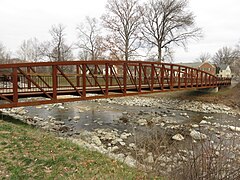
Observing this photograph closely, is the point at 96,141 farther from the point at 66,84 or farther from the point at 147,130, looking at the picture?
the point at 66,84

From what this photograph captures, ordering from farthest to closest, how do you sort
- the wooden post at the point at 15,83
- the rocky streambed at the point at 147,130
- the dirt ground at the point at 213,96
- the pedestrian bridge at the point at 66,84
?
the dirt ground at the point at 213,96
the pedestrian bridge at the point at 66,84
the wooden post at the point at 15,83
the rocky streambed at the point at 147,130

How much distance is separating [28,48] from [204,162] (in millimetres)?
76499

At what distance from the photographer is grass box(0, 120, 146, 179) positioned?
472 centimetres

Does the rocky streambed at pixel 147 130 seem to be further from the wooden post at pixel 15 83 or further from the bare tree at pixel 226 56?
the bare tree at pixel 226 56

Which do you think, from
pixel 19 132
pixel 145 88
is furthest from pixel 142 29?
pixel 19 132

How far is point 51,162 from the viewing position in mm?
5250

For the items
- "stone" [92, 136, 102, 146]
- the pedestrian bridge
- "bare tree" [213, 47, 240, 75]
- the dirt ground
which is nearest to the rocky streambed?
"stone" [92, 136, 102, 146]

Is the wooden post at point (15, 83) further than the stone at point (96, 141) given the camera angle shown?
No

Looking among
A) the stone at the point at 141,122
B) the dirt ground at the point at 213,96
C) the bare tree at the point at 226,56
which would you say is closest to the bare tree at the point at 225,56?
the bare tree at the point at 226,56

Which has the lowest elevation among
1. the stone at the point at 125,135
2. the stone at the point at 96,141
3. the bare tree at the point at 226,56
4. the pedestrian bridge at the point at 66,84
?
the stone at the point at 125,135

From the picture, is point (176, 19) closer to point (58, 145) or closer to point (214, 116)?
point (214, 116)

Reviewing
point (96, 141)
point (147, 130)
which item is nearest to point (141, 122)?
point (96, 141)

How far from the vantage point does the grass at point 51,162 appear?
15.5 feet

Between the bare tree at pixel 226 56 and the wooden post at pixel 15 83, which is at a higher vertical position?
the bare tree at pixel 226 56
